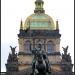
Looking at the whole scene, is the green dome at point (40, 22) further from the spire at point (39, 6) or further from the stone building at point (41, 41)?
the spire at point (39, 6)

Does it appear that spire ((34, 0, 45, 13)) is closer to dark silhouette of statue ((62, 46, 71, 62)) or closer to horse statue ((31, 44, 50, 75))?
dark silhouette of statue ((62, 46, 71, 62))

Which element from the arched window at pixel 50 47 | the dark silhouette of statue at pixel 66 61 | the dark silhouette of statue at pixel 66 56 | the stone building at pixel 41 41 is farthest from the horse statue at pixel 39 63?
the arched window at pixel 50 47

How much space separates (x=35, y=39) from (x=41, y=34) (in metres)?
1.10

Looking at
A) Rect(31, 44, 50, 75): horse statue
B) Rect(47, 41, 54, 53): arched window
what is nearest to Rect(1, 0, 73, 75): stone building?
Rect(47, 41, 54, 53): arched window

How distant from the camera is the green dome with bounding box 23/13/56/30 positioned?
9725 cm

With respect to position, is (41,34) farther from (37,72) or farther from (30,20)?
(37,72)

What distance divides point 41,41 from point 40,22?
3.05 m

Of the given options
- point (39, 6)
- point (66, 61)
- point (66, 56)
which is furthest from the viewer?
point (39, 6)

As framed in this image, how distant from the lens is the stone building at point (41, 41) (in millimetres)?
93250

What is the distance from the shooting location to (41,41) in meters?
95.9

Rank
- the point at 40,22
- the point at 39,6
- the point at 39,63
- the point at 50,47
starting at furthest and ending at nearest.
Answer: the point at 39,6 < the point at 40,22 < the point at 50,47 < the point at 39,63

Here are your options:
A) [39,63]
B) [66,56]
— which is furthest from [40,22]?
Result: [39,63]

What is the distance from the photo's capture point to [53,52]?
316ft

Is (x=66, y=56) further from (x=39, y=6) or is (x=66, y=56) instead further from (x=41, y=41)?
(x=39, y=6)
